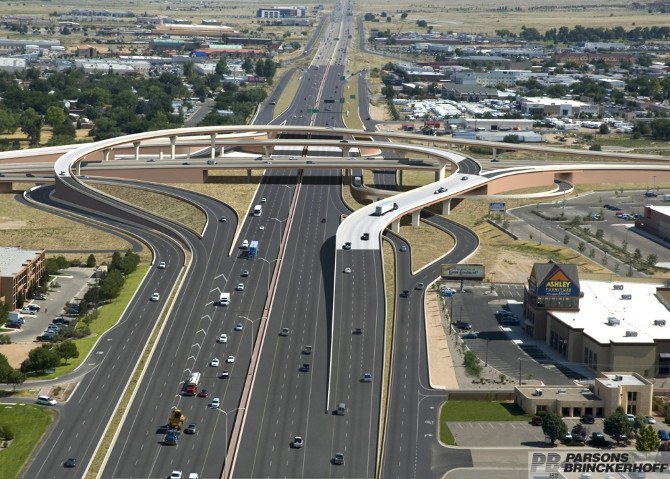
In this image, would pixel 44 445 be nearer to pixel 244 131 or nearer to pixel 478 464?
pixel 478 464

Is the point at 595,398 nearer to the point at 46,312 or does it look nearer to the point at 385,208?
the point at 46,312

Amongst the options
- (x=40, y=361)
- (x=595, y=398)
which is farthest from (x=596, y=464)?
(x=40, y=361)

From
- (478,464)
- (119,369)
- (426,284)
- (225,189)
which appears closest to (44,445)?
(119,369)

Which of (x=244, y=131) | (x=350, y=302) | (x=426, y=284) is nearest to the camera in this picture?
(x=350, y=302)

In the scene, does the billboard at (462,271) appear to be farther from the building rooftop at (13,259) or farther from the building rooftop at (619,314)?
the building rooftop at (13,259)

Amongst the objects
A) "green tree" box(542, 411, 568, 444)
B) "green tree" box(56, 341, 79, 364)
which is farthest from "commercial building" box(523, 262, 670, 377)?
"green tree" box(56, 341, 79, 364)

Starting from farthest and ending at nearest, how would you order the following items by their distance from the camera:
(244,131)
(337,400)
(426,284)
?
(244,131), (426,284), (337,400)
